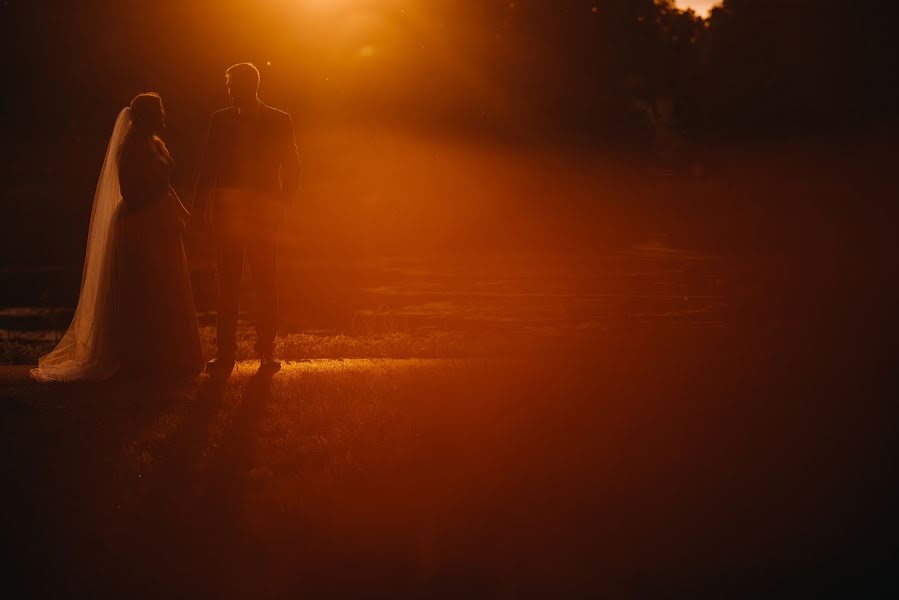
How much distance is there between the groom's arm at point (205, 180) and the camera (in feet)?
21.5

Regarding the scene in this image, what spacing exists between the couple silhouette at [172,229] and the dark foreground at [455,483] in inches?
11.1

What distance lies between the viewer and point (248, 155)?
6.55 meters

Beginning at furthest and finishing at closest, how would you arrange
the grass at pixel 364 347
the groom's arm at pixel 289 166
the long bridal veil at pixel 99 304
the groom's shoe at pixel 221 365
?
the grass at pixel 364 347, the groom's shoe at pixel 221 365, the long bridal veil at pixel 99 304, the groom's arm at pixel 289 166

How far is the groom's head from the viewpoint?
20.9ft

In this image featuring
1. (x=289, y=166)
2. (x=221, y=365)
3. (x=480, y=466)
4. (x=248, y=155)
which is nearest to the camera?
(x=480, y=466)

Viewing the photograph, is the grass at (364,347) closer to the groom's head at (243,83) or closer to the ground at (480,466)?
the ground at (480,466)

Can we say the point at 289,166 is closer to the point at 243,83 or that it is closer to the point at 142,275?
the point at 243,83

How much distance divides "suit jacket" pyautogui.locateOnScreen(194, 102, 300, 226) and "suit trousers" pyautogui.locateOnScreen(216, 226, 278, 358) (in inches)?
10.7

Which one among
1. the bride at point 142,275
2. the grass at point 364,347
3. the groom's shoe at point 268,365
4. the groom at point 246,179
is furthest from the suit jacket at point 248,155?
the grass at point 364,347

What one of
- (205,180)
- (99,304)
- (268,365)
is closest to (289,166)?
(205,180)

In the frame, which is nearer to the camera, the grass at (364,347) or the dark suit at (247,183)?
the dark suit at (247,183)

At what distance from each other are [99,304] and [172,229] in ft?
2.31

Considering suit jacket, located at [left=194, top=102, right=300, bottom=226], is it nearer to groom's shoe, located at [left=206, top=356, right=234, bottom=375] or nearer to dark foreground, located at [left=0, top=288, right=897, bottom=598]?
groom's shoe, located at [left=206, top=356, right=234, bottom=375]

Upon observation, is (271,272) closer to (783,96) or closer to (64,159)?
(783,96)
